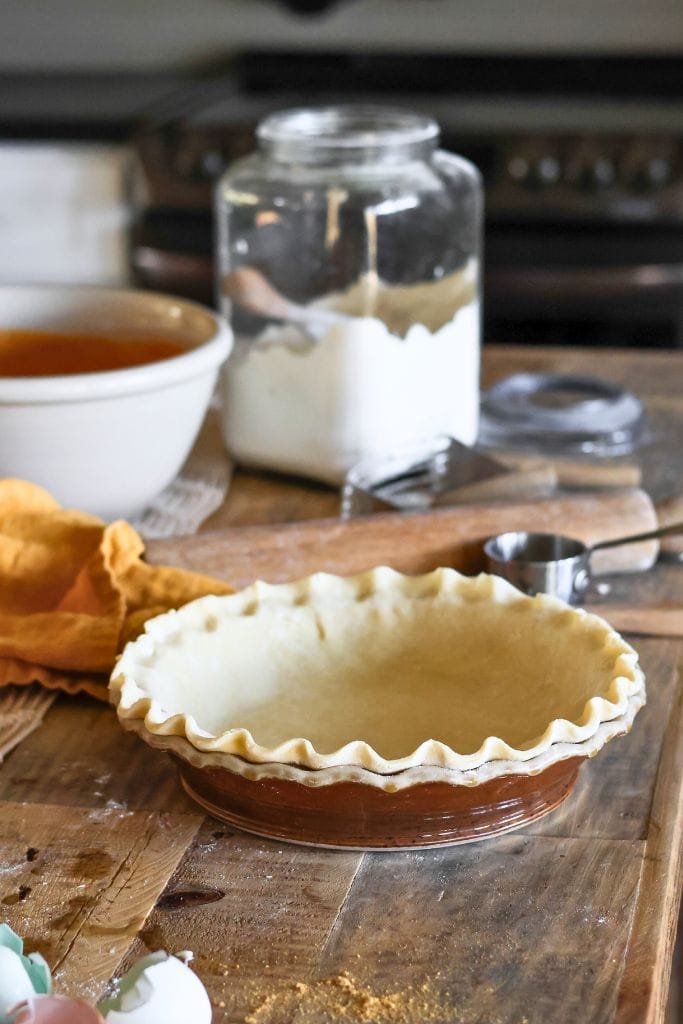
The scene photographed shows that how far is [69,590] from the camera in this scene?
1.02 m

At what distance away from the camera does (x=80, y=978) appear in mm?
651

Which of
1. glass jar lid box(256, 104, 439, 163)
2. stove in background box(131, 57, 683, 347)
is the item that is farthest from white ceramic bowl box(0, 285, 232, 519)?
stove in background box(131, 57, 683, 347)

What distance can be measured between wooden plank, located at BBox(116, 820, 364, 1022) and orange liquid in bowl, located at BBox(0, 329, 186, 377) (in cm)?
62

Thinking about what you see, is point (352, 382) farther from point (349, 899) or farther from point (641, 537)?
point (349, 899)

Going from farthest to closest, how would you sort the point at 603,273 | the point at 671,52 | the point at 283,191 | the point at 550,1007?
1. the point at 671,52
2. the point at 603,273
3. the point at 283,191
4. the point at 550,1007

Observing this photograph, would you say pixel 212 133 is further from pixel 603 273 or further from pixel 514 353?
pixel 514 353

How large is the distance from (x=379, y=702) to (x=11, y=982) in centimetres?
35

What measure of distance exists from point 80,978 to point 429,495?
62 cm

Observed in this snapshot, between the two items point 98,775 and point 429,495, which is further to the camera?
point 429,495

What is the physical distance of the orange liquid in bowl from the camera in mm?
1305

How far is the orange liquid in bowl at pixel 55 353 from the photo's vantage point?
1305 mm

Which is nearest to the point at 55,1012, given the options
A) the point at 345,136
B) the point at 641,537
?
the point at 641,537

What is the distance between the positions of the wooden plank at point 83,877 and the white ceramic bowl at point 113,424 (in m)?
0.36

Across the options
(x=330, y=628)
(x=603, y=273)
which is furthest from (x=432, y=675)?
(x=603, y=273)
